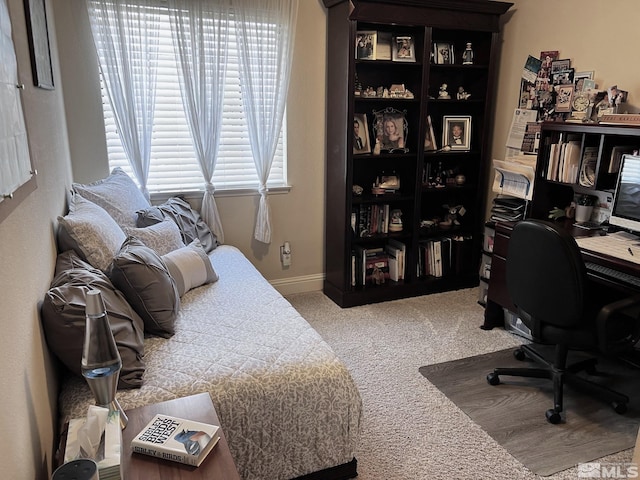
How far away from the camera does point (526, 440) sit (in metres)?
2.11

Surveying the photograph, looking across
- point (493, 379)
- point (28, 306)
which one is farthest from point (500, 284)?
point (28, 306)

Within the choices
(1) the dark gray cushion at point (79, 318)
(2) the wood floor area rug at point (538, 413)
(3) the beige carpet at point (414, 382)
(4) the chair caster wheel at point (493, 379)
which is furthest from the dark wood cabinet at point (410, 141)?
(1) the dark gray cushion at point (79, 318)

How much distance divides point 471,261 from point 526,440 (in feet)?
6.39

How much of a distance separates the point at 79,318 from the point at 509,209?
8.90 feet

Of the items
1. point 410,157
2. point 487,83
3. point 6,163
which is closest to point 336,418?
point 6,163

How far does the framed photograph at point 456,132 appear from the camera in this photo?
362 centimetres

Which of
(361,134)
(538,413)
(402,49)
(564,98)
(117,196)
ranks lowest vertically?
(538,413)

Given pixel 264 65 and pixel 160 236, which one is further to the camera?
pixel 264 65

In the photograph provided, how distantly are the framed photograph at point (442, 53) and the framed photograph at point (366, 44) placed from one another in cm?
54

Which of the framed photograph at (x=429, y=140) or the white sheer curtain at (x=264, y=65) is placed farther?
the framed photograph at (x=429, y=140)

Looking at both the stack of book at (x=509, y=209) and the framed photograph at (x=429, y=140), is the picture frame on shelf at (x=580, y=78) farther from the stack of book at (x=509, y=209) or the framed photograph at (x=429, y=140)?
the framed photograph at (x=429, y=140)

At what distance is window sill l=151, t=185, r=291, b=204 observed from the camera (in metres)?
3.21

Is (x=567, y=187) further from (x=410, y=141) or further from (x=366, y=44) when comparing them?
(x=366, y=44)

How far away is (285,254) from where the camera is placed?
3.65 meters
